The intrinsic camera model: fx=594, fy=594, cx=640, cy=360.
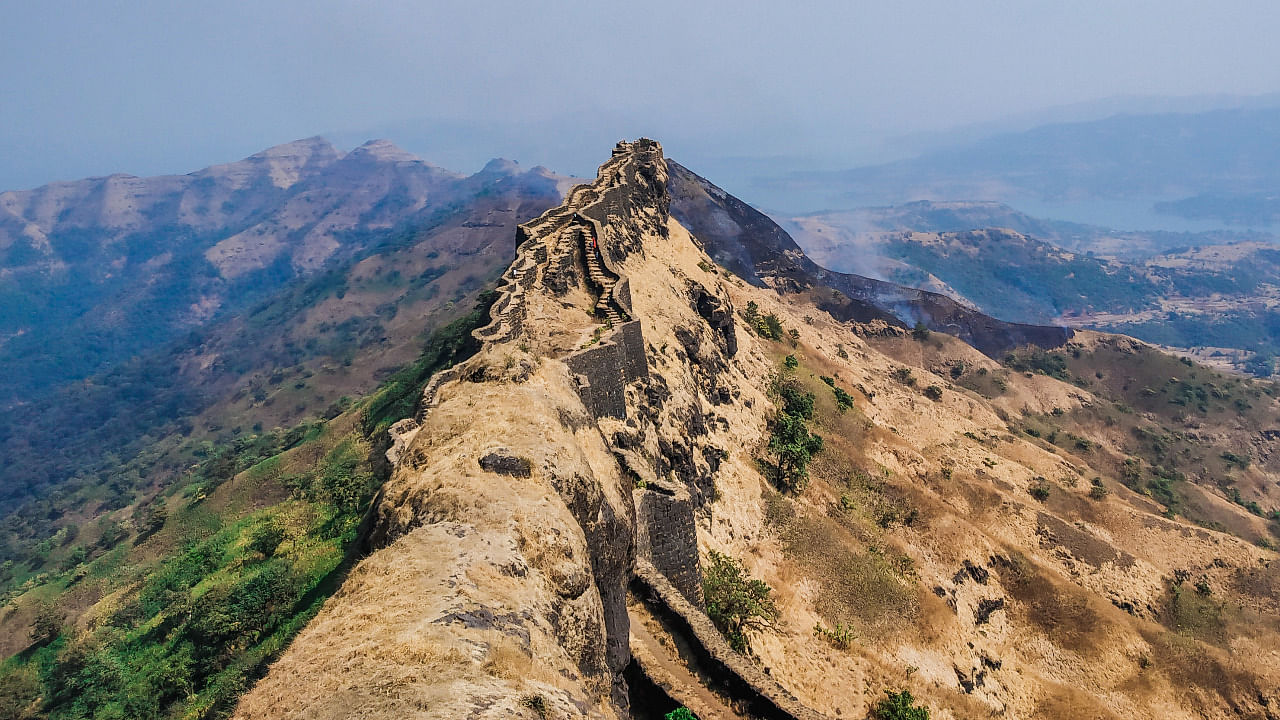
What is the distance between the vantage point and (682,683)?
14.6m

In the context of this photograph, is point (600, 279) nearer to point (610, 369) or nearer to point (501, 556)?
point (610, 369)

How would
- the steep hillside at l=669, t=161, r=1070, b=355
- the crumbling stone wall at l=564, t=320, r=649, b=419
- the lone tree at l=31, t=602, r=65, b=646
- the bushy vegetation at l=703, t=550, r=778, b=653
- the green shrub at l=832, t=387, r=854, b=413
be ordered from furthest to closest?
the steep hillside at l=669, t=161, r=1070, b=355
the green shrub at l=832, t=387, r=854, b=413
the lone tree at l=31, t=602, r=65, b=646
the crumbling stone wall at l=564, t=320, r=649, b=419
the bushy vegetation at l=703, t=550, r=778, b=653

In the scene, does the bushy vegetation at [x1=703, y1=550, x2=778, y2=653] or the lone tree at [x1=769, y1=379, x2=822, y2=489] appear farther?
the lone tree at [x1=769, y1=379, x2=822, y2=489]

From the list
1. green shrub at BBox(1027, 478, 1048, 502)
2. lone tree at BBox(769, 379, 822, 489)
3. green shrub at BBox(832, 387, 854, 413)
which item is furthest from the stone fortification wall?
green shrub at BBox(1027, 478, 1048, 502)

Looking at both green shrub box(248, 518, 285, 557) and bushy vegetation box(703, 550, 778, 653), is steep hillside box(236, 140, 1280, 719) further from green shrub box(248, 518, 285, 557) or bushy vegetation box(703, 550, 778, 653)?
green shrub box(248, 518, 285, 557)

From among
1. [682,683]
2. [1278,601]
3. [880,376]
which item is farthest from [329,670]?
[880,376]

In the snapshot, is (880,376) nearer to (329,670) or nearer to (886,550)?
(886,550)

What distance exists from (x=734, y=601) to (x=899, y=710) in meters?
7.83

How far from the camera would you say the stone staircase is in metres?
30.3

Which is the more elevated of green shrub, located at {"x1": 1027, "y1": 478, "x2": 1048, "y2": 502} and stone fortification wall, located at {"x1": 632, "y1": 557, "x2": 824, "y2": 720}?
stone fortification wall, located at {"x1": 632, "y1": 557, "x2": 824, "y2": 720}

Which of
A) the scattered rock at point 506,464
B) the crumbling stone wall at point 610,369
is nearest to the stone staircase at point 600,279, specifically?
the crumbling stone wall at point 610,369

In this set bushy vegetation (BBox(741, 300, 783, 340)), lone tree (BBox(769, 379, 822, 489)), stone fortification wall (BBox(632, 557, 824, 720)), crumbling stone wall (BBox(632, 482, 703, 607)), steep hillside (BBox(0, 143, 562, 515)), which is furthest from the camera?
steep hillside (BBox(0, 143, 562, 515))

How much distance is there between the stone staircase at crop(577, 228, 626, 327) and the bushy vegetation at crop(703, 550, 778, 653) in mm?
11777

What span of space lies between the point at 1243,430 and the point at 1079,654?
89.1 metres
